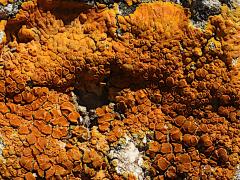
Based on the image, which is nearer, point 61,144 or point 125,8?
point 61,144

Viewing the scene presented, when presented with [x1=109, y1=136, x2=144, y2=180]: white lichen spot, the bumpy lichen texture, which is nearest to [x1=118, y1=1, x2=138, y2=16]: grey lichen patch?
the bumpy lichen texture

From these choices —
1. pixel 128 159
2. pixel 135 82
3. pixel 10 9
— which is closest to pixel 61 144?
pixel 128 159

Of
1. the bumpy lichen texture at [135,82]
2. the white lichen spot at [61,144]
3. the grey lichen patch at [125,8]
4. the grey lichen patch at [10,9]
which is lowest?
the white lichen spot at [61,144]

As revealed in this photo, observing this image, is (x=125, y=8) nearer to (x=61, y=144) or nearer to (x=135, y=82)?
(x=135, y=82)

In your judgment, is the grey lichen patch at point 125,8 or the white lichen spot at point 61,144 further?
the grey lichen patch at point 125,8

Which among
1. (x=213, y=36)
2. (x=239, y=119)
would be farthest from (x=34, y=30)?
(x=239, y=119)

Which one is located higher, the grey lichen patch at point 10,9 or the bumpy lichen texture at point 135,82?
the grey lichen patch at point 10,9

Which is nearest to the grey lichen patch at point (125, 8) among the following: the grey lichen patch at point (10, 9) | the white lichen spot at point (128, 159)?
the grey lichen patch at point (10, 9)

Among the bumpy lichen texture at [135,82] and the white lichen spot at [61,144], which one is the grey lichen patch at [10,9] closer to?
the bumpy lichen texture at [135,82]
